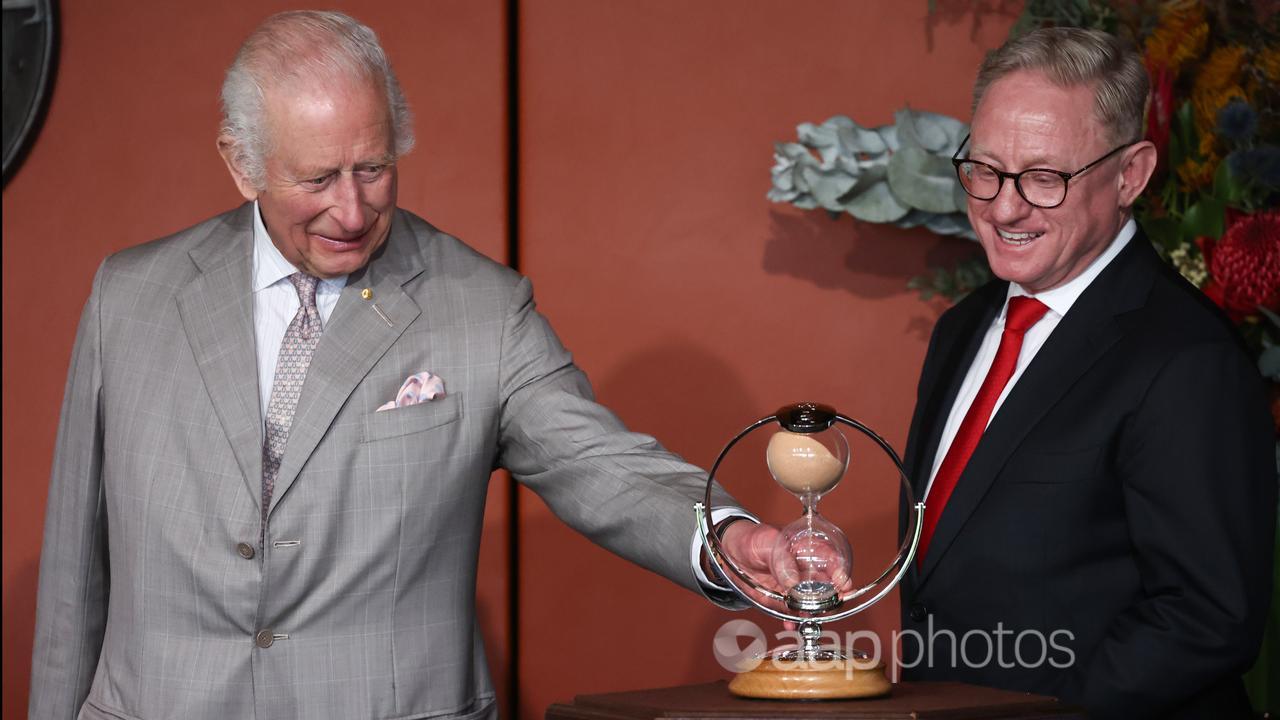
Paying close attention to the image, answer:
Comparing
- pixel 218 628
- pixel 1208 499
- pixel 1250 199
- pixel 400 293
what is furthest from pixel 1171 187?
pixel 218 628

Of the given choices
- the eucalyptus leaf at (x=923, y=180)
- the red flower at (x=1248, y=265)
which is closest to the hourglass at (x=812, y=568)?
the red flower at (x=1248, y=265)

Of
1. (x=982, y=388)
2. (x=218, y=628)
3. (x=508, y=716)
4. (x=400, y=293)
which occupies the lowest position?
(x=508, y=716)

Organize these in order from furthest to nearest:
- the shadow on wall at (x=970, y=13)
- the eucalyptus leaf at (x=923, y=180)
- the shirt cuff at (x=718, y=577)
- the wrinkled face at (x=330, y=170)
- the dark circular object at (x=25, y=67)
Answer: the dark circular object at (x=25, y=67) < the shadow on wall at (x=970, y=13) < the eucalyptus leaf at (x=923, y=180) < the wrinkled face at (x=330, y=170) < the shirt cuff at (x=718, y=577)

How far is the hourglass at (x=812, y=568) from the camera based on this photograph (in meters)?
1.55

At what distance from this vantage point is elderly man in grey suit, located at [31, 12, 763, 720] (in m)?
2.06

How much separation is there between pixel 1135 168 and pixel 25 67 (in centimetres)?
243

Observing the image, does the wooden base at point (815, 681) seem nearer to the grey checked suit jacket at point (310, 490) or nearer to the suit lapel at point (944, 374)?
the grey checked suit jacket at point (310, 490)

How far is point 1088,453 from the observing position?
2039 millimetres

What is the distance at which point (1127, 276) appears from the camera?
217 cm

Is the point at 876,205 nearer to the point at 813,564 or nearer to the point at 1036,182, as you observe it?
the point at 1036,182

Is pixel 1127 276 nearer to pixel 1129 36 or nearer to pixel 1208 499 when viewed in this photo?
pixel 1208 499

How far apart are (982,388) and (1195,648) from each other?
511 mm

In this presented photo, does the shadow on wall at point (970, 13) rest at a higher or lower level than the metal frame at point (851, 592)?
higher

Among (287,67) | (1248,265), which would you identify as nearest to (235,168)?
(287,67)
